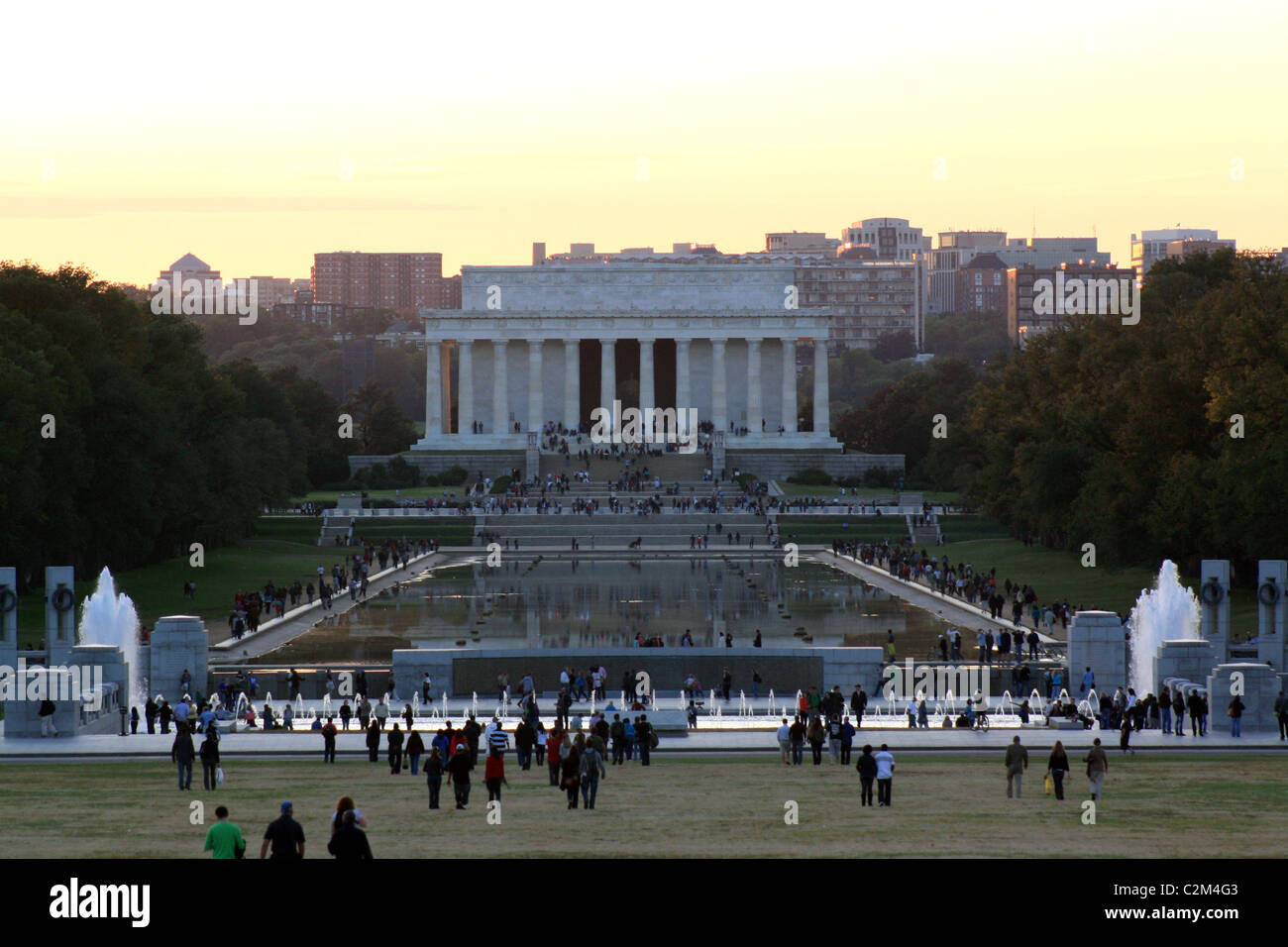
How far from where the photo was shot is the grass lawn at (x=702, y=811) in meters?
18.5

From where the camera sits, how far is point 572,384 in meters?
114

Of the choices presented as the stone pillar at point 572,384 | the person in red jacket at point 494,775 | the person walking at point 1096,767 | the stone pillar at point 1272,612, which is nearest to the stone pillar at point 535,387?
the stone pillar at point 572,384

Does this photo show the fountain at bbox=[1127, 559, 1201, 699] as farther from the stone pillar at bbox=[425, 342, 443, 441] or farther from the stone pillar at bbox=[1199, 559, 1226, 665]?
the stone pillar at bbox=[425, 342, 443, 441]

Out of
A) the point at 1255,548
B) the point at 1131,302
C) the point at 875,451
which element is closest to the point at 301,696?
the point at 1255,548

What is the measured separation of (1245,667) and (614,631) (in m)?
17.3

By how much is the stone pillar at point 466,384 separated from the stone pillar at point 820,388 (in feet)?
70.4

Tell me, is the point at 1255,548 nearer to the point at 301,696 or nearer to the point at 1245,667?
the point at 1245,667

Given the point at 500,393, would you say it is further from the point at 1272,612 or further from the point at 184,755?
the point at 184,755

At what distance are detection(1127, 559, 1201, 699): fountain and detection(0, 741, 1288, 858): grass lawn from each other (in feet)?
38.3

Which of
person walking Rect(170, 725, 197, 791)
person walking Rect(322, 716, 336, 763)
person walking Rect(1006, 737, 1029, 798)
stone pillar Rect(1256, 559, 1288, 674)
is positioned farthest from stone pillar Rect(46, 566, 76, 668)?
stone pillar Rect(1256, 559, 1288, 674)

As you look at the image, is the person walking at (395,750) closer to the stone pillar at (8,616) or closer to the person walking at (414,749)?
the person walking at (414,749)

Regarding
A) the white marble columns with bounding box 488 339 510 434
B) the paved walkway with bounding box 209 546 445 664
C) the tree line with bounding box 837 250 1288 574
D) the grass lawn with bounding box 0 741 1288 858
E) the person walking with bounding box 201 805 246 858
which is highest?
the white marble columns with bounding box 488 339 510 434

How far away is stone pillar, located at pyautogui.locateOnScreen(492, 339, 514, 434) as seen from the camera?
113 metres
